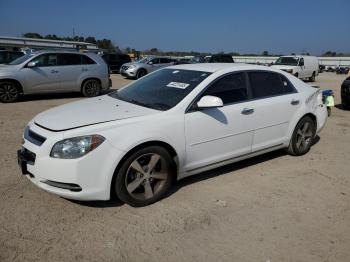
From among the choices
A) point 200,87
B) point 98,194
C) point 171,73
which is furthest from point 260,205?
point 171,73

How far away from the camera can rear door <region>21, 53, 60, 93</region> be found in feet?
35.5

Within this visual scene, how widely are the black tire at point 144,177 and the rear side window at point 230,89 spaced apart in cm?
105

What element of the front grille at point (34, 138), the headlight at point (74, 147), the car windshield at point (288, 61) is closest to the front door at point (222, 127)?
Answer: the headlight at point (74, 147)

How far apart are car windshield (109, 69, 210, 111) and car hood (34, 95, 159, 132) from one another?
0.20 meters

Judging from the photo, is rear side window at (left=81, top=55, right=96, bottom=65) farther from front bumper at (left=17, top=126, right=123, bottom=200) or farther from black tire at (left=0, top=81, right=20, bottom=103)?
front bumper at (left=17, top=126, right=123, bottom=200)

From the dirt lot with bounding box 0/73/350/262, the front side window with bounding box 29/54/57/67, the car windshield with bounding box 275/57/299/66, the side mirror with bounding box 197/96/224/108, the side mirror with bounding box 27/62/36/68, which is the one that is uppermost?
the car windshield with bounding box 275/57/299/66

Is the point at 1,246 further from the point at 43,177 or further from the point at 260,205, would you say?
the point at 260,205

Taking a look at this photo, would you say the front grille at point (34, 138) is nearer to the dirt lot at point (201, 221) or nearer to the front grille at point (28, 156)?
the front grille at point (28, 156)

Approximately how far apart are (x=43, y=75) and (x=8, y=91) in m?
1.17

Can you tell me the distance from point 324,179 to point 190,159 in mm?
2063

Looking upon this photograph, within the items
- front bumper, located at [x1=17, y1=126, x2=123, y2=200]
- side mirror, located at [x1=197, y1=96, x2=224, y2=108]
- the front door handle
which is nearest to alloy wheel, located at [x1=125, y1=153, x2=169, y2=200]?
front bumper, located at [x1=17, y1=126, x2=123, y2=200]

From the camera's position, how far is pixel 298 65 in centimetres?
2186

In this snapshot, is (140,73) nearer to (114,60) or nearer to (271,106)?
(114,60)

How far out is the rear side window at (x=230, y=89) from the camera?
439 centimetres
